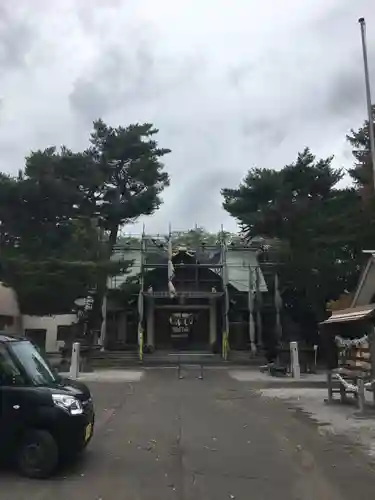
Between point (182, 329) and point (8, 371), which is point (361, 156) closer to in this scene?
point (182, 329)

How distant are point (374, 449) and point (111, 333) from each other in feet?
90.2

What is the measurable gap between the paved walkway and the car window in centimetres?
105

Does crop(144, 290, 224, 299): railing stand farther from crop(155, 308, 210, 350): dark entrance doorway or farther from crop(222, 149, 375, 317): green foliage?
crop(222, 149, 375, 317): green foliage

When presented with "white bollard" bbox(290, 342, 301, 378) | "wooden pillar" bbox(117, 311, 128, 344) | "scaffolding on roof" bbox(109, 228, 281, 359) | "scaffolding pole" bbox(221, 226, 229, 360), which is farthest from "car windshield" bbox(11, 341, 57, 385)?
"wooden pillar" bbox(117, 311, 128, 344)

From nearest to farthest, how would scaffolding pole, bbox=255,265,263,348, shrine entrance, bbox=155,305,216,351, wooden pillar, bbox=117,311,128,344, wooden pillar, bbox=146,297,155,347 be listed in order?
scaffolding pole, bbox=255,265,263,348 → wooden pillar, bbox=146,297,155,347 → shrine entrance, bbox=155,305,216,351 → wooden pillar, bbox=117,311,128,344

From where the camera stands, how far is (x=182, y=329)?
3362 cm

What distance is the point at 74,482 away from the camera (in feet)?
20.2

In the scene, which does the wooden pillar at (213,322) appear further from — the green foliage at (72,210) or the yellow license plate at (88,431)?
the yellow license plate at (88,431)

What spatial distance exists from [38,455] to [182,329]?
27.5 m

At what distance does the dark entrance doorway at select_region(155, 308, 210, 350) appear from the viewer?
33.6 meters

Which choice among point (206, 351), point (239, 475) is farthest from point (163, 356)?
point (239, 475)

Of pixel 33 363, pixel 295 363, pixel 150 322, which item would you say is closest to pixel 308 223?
pixel 295 363

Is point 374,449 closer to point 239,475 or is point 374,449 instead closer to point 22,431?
point 239,475

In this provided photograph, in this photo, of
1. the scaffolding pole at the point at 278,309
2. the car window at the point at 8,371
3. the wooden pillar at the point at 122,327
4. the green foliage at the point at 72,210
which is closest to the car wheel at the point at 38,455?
the car window at the point at 8,371
